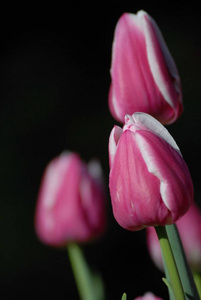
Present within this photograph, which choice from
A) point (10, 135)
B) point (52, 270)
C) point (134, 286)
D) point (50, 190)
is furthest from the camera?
point (10, 135)

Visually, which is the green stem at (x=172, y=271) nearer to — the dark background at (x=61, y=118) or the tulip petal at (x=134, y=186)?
the tulip petal at (x=134, y=186)

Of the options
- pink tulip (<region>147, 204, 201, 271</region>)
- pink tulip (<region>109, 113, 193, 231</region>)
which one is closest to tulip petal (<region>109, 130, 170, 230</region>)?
pink tulip (<region>109, 113, 193, 231</region>)

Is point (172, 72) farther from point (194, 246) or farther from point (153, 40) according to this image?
point (194, 246)

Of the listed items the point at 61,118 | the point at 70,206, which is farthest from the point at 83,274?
the point at 61,118

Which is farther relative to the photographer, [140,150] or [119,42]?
[119,42]

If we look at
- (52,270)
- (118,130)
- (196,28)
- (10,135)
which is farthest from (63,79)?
(118,130)

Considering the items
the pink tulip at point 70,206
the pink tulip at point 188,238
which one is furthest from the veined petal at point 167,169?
the pink tulip at point 70,206
